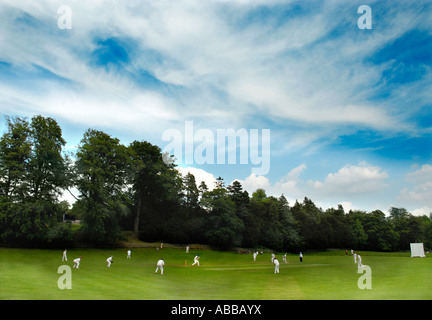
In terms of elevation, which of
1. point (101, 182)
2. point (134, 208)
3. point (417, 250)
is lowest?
point (417, 250)

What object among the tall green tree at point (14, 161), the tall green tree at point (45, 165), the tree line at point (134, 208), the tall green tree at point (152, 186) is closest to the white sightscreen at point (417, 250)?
the tree line at point (134, 208)

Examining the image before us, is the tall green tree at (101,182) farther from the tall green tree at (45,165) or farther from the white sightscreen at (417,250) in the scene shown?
the white sightscreen at (417,250)

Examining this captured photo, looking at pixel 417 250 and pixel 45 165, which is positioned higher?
pixel 45 165

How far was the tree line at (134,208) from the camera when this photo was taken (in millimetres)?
48531

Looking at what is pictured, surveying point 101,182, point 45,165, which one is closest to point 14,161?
point 45,165

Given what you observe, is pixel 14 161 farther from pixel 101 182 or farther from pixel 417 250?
pixel 417 250

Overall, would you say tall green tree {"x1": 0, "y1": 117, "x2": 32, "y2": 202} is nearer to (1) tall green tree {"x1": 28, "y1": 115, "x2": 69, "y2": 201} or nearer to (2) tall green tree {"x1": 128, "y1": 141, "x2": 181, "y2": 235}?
(1) tall green tree {"x1": 28, "y1": 115, "x2": 69, "y2": 201}

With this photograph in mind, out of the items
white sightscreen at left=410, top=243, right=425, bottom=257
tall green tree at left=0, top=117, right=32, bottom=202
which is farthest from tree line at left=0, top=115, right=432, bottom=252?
white sightscreen at left=410, top=243, right=425, bottom=257

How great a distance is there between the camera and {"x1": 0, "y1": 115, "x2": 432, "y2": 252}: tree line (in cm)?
4853

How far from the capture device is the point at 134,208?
71.2 metres

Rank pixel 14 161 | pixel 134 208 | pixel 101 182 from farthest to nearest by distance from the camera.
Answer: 1. pixel 134 208
2. pixel 101 182
3. pixel 14 161

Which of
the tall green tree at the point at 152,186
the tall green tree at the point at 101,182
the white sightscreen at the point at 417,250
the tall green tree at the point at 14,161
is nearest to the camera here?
the tall green tree at the point at 14,161

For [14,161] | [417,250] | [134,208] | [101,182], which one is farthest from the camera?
[134,208]

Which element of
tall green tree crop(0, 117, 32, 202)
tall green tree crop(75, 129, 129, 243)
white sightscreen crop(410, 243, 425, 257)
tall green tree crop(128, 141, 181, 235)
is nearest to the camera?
tall green tree crop(0, 117, 32, 202)
